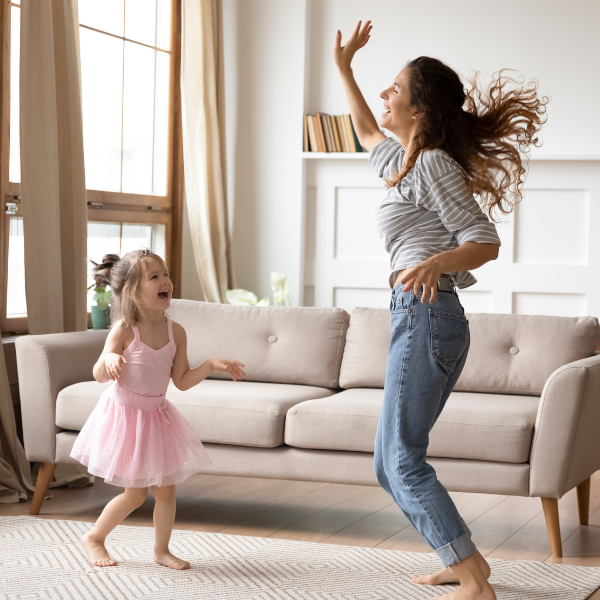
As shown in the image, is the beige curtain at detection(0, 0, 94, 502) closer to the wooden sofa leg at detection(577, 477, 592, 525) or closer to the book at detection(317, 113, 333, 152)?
the book at detection(317, 113, 333, 152)

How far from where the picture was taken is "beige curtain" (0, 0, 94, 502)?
11.5ft

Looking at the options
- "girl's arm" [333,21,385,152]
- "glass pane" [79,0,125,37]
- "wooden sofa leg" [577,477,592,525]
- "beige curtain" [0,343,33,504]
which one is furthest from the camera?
"glass pane" [79,0,125,37]

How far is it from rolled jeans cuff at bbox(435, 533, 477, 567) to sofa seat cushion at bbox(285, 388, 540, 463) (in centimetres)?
73

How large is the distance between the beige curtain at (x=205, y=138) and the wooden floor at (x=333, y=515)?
65.5 inches

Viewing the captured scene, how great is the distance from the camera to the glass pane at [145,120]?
473 cm

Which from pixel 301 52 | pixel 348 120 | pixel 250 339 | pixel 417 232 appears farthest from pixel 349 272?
pixel 417 232

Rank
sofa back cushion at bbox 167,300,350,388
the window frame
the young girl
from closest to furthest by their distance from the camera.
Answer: the young girl → sofa back cushion at bbox 167,300,350,388 → the window frame

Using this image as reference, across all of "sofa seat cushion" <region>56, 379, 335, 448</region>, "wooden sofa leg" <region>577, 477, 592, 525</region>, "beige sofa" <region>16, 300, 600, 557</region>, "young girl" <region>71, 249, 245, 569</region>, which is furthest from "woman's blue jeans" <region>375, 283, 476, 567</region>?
"wooden sofa leg" <region>577, 477, 592, 525</region>

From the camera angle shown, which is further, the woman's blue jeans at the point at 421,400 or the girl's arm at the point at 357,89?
the girl's arm at the point at 357,89

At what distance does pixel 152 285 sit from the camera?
2455mm

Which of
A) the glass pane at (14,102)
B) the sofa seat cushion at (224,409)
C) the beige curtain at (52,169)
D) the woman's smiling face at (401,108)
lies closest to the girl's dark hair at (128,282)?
Result: the sofa seat cushion at (224,409)

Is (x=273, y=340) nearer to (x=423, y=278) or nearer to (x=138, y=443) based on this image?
(x=138, y=443)

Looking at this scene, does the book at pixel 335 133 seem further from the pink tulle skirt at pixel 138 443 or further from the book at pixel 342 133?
the pink tulle skirt at pixel 138 443

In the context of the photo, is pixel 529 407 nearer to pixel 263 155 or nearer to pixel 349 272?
pixel 349 272
